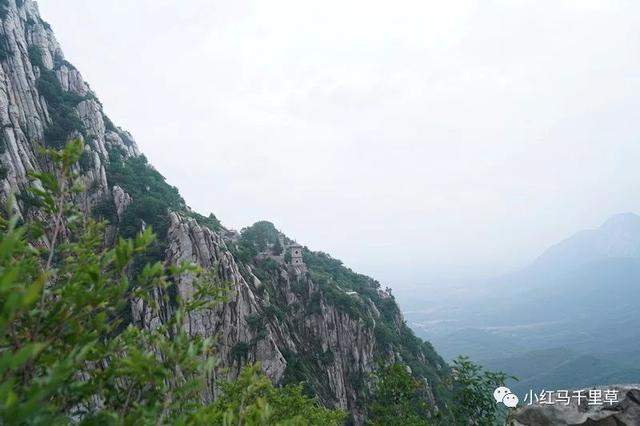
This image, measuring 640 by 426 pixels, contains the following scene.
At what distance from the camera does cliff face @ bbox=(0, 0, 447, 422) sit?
131ft

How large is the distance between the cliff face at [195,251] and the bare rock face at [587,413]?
85.2 feet

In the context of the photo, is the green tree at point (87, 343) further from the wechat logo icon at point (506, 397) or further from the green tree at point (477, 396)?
the green tree at point (477, 396)

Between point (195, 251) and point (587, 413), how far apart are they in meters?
37.2

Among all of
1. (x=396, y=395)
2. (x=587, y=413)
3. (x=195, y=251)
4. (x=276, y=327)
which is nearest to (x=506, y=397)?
(x=587, y=413)

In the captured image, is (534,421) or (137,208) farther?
(137,208)

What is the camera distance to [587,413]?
49.8 ft

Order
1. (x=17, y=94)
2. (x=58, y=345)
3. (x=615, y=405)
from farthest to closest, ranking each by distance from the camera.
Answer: (x=17, y=94) < (x=615, y=405) < (x=58, y=345)

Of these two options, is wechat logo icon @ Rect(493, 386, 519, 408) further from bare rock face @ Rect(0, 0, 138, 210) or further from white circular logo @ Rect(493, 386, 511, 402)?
bare rock face @ Rect(0, 0, 138, 210)

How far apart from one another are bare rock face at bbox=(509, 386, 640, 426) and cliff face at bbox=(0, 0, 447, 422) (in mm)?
25978

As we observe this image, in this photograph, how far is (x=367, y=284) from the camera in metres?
80.4

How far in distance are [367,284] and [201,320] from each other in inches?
1882

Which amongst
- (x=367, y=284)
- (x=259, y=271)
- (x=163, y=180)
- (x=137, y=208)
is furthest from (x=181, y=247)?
(x=367, y=284)

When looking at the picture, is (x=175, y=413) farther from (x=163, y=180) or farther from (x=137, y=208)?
(x=163, y=180)

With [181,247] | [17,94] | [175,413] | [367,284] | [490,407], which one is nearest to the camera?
[175,413]
